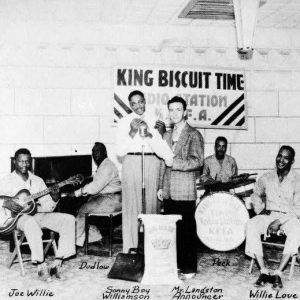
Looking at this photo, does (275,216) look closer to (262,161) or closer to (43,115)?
(262,161)

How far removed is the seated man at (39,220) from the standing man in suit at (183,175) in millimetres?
1145

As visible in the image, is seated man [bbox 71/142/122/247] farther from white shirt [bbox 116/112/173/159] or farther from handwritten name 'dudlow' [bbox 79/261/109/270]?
white shirt [bbox 116/112/173/159]

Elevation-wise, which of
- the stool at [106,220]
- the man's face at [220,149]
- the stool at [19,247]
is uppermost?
the man's face at [220,149]

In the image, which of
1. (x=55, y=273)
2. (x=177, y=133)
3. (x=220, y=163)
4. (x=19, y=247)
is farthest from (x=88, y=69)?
(x=55, y=273)

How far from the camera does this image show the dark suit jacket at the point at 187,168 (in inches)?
142

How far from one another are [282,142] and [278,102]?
0.68 m

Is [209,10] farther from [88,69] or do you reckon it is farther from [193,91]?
[88,69]

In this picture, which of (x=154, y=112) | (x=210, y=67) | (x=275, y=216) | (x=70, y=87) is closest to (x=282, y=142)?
(x=210, y=67)

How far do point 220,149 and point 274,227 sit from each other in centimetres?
214

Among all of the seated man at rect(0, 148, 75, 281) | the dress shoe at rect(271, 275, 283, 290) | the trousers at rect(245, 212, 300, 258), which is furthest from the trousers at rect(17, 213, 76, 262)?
the dress shoe at rect(271, 275, 283, 290)

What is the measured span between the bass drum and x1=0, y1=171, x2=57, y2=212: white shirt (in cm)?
174

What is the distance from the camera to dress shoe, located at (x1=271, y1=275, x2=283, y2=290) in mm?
3522

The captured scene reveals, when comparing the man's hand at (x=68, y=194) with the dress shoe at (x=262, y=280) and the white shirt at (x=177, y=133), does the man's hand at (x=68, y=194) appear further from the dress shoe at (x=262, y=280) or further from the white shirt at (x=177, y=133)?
the dress shoe at (x=262, y=280)

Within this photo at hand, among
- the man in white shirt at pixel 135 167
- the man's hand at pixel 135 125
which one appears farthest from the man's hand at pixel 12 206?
the man's hand at pixel 135 125
